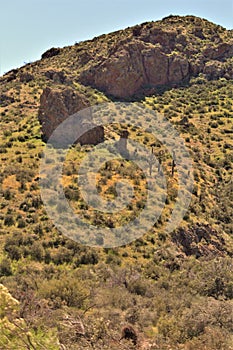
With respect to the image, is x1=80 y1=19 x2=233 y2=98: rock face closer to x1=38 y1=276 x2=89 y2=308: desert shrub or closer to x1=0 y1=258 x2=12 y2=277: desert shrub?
x1=0 y1=258 x2=12 y2=277: desert shrub

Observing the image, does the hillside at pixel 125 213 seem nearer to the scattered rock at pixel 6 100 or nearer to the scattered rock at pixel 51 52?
the scattered rock at pixel 6 100

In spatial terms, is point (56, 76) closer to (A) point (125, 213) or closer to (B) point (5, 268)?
(A) point (125, 213)

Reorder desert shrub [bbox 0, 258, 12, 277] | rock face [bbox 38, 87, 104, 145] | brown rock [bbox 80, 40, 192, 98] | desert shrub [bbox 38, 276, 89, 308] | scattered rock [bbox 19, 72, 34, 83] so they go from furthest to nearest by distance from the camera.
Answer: scattered rock [bbox 19, 72, 34, 83] < brown rock [bbox 80, 40, 192, 98] < rock face [bbox 38, 87, 104, 145] < desert shrub [bbox 0, 258, 12, 277] < desert shrub [bbox 38, 276, 89, 308]

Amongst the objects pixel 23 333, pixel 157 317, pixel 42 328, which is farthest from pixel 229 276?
pixel 23 333

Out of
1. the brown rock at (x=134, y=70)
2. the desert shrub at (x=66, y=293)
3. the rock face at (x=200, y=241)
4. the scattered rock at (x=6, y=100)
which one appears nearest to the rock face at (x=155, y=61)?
the brown rock at (x=134, y=70)

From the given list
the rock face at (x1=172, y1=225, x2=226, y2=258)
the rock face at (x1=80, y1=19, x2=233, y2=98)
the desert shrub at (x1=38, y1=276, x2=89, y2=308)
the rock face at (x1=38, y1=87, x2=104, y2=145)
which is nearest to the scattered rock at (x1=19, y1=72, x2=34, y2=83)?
the rock face at (x1=80, y1=19, x2=233, y2=98)

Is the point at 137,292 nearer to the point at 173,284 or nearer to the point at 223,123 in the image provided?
the point at 173,284
